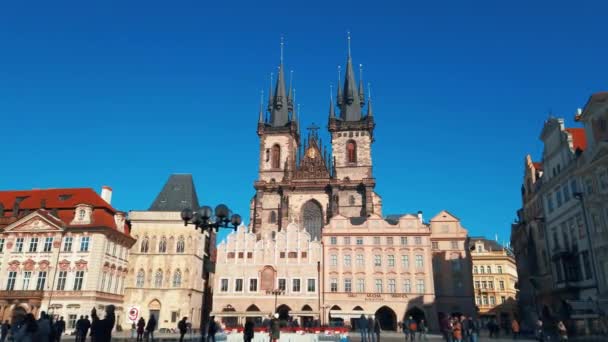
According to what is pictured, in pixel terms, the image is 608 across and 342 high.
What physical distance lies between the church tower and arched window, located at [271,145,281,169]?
27.8ft

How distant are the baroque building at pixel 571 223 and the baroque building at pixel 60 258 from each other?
40332 millimetres

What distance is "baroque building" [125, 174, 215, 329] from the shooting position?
49.4m

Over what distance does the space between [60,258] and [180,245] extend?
11.8 metres


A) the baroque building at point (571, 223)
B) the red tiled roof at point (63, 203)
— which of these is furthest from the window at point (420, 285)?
the red tiled roof at point (63, 203)

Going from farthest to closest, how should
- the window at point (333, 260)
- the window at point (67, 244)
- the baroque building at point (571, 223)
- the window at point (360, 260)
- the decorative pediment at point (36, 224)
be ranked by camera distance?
the window at point (333, 260), the window at point (360, 260), the decorative pediment at point (36, 224), the window at point (67, 244), the baroque building at point (571, 223)

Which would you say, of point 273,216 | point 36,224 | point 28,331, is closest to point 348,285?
point 273,216

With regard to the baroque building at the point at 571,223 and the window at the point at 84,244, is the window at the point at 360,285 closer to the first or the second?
the baroque building at the point at 571,223

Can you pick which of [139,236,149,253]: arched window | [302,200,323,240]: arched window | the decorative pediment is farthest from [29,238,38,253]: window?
[302,200,323,240]: arched window

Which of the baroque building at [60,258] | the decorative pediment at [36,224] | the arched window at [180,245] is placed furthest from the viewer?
the arched window at [180,245]

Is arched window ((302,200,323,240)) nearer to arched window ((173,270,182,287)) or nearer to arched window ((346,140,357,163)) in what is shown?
arched window ((346,140,357,163))

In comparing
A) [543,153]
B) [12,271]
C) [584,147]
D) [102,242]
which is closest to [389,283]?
[543,153]

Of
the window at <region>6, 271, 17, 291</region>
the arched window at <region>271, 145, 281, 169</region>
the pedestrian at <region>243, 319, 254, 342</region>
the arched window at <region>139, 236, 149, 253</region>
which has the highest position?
the arched window at <region>271, 145, 281, 169</region>

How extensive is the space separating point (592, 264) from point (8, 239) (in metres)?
51.1

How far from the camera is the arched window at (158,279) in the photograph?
165 ft
